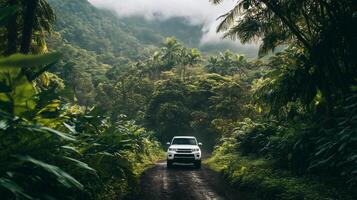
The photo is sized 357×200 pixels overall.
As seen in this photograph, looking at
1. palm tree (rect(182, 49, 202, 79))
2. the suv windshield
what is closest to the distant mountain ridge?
palm tree (rect(182, 49, 202, 79))

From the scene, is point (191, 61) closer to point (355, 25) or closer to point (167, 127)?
point (167, 127)

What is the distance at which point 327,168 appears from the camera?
35.0ft

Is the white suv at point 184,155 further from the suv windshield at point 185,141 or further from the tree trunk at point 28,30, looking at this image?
the tree trunk at point 28,30

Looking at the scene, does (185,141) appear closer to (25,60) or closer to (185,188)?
(185,188)

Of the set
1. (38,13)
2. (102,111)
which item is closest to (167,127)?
(38,13)

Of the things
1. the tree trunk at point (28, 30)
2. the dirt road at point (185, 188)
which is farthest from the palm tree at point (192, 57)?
the tree trunk at point (28, 30)

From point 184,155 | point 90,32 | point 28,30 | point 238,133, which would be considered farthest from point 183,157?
point 90,32

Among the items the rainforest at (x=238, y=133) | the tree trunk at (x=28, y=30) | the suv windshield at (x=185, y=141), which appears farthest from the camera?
the suv windshield at (x=185, y=141)

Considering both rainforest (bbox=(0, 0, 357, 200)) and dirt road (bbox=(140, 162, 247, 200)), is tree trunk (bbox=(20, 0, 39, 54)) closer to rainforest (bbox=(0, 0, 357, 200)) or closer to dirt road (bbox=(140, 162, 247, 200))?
rainforest (bbox=(0, 0, 357, 200))

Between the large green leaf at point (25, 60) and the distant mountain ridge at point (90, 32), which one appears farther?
the distant mountain ridge at point (90, 32)

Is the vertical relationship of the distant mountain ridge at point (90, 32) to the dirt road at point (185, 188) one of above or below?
above

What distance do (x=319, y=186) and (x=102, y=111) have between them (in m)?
5.55

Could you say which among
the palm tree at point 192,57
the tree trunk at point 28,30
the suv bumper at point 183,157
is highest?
the palm tree at point 192,57

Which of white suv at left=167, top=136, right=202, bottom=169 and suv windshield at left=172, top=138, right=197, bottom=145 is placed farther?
suv windshield at left=172, top=138, right=197, bottom=145
